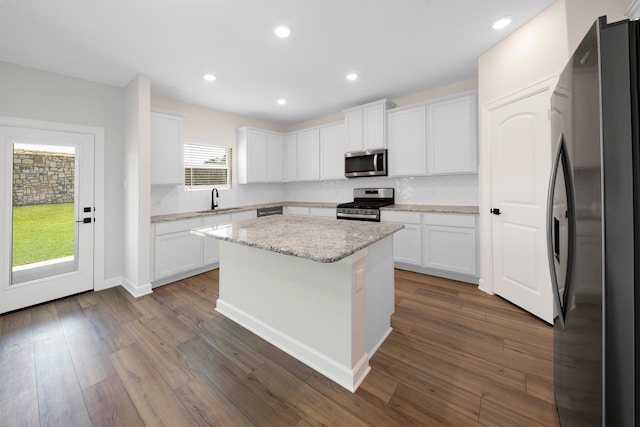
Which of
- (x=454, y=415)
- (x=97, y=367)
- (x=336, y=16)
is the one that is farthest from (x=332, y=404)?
(x=336, y=16)

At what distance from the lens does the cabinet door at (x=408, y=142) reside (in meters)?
3.75

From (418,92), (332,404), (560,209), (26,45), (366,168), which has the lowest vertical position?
(332,404)

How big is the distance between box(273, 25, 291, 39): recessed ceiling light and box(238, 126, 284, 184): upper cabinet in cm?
260

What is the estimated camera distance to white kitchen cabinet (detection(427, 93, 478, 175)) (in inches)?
132

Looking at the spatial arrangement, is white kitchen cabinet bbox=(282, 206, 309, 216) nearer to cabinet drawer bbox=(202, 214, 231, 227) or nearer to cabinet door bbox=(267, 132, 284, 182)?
cabinet door bbox=(267, 132, 284, 182)

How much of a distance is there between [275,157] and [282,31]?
10.3 ft

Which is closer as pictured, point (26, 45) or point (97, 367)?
point (97, 367)

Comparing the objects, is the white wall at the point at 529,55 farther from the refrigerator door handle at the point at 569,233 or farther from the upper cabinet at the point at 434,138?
the refrigerator door handle at the point at 569,233

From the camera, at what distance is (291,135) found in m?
5.45

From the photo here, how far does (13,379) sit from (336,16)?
11.9 ft

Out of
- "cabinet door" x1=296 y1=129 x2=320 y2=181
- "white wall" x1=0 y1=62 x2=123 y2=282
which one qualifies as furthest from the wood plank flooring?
"cabinet door" x1=296 y1=129 x2=320 y2=181

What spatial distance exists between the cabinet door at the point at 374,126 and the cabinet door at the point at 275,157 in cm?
201

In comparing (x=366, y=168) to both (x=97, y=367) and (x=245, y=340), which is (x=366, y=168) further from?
(x=97, y=367)

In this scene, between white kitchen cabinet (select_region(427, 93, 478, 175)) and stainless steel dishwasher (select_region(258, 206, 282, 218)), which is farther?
stainless steel dishwasher (select_region(258, 206, 282, 218))
